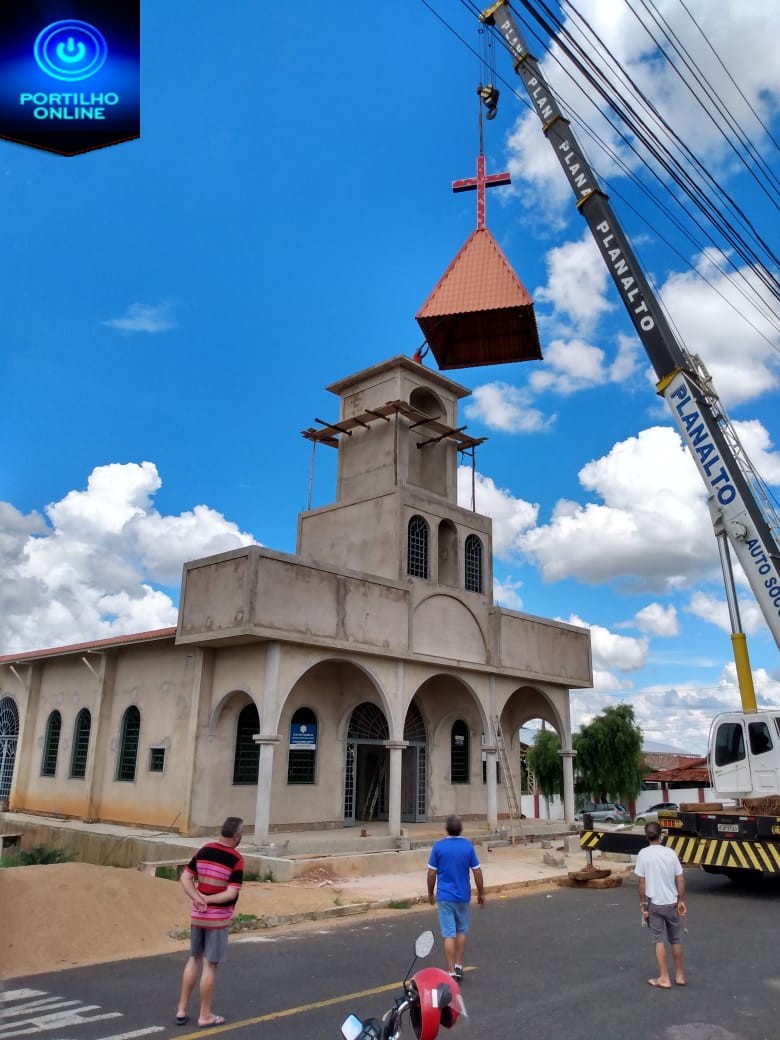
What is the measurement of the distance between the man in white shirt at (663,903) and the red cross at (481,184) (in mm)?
17149

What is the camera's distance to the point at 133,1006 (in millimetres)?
7141

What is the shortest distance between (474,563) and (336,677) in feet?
17.4

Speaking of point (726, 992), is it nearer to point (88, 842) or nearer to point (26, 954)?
point (26, 954)

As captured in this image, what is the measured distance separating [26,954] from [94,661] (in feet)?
47.8

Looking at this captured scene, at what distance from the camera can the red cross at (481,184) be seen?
2053 centimetres

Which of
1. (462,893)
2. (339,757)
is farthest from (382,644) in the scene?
(462,893)

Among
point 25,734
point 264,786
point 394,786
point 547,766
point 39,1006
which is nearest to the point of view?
point 39,1006

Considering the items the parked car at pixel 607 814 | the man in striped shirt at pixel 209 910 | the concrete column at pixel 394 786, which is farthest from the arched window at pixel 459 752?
the man in striped shirt at pixel 209 910

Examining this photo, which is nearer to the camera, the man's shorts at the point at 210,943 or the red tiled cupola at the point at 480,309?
the man's shorts at the point at 210,943

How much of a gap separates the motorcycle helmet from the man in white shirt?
4.51m

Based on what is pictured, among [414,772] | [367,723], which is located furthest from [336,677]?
[414,772]

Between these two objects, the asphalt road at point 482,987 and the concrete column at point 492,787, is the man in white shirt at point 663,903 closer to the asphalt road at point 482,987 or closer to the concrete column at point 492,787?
the asphalt road at point 482,987

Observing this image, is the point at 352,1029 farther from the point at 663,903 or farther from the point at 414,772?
the point at 414,772

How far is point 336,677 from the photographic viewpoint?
68.9ft
